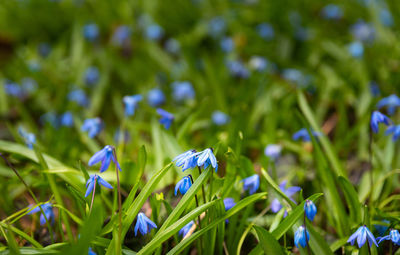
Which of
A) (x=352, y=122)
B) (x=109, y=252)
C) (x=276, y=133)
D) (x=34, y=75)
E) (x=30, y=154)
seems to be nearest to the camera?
(x=109, y=252)

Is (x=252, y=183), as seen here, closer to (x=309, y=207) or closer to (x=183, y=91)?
(x=309, y=207)

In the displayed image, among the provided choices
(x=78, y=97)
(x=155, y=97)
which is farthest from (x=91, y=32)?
(x=155, y=97)

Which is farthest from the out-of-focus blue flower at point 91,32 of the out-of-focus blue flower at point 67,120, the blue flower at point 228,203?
the blue flower at point 228,203

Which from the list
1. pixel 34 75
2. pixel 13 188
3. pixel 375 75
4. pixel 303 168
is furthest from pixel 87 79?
pixel 375 75

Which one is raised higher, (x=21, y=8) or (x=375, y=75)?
(x=21, y=8)

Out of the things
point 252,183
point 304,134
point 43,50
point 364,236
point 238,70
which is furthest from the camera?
point 43,50

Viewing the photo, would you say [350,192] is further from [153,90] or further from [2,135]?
[2,135]

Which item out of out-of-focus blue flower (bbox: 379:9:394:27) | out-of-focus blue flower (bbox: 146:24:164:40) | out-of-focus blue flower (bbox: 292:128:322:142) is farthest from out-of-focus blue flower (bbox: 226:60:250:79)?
out-of-focus blue flower (bbox: 379:9:394:27)
